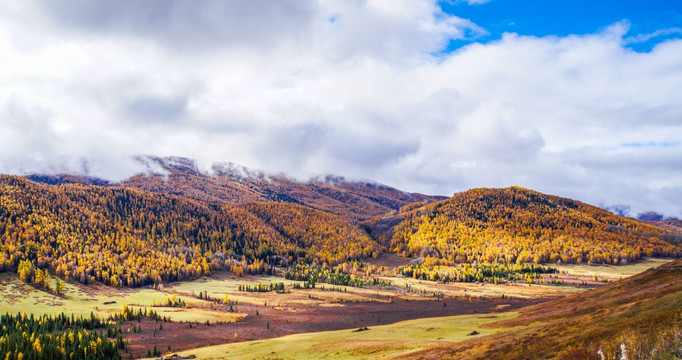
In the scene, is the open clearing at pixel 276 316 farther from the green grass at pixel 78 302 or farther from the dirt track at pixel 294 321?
the dirt track at pixel 294 321

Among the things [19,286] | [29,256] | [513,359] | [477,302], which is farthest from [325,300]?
[513,359]

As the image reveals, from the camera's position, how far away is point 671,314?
36.2m

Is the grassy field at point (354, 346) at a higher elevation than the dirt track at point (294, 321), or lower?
higher

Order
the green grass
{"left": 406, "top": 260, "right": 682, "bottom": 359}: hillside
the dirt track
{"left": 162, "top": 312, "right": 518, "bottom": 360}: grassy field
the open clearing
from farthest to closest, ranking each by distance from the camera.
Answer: the green grass → the dirt track → the open clearing → {"left": 162, "top": 312, "right": 518, "bottom": 360}: grassy field → {"left": 406, "top": 260, "right": 682, "bottom": 359}: hillside

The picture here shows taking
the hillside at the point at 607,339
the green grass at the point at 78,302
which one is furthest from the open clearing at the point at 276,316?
the hillside at the point at 607,339

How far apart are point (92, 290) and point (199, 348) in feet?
398

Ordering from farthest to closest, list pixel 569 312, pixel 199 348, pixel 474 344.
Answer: pixel 199 348 → pixel 569 312 → pixel 474 344

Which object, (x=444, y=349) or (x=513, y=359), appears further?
(x=444, y=349)

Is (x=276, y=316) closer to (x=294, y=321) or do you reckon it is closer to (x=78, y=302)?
(x=294, y=321)

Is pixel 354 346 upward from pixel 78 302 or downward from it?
upward

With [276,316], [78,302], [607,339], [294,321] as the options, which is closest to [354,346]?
[607,339]

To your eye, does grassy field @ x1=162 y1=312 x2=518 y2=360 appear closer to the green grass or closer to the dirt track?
the dirt track

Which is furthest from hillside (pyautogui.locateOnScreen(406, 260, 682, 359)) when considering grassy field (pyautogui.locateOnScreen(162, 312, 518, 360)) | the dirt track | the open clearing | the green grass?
the green grass

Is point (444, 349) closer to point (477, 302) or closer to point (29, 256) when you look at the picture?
point (477, 302)
